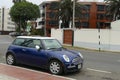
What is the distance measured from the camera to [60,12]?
5856cm

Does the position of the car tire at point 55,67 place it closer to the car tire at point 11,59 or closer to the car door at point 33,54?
the car door at point 33,54

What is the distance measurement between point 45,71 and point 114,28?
2056 centimetres

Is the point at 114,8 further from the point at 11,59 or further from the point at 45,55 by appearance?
the point at 45,55

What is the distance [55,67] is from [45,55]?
67cm

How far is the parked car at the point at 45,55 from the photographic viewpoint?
1002cm

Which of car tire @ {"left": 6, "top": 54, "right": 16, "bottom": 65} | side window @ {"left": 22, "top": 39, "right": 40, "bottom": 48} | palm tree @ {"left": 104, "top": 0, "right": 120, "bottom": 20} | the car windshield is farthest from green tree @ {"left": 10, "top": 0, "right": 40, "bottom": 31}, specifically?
the car windshield

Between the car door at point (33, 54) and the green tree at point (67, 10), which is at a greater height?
the green tree at point (67, 10)

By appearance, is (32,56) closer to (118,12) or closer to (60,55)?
(60,55)

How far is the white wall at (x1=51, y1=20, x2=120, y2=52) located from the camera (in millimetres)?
27781

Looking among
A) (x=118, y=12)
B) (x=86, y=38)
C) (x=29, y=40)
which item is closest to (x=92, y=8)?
(x=118, y=12)

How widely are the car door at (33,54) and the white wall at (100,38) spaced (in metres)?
17.6

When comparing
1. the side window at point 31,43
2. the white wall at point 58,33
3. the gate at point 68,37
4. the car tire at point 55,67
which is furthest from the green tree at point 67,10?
the car tire at point 55,67

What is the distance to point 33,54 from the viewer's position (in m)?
10.9

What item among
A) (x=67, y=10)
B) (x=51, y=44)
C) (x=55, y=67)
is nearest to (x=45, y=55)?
(x=55, y=67)
